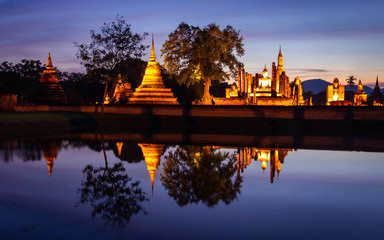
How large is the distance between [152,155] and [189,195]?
718 centimetres

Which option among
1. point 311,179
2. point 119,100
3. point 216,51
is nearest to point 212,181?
point 311,179

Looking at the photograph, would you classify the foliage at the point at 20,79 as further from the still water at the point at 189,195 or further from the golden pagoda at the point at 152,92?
the still water at the point at 189,195

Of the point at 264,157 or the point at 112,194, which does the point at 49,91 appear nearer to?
the point at 264,157

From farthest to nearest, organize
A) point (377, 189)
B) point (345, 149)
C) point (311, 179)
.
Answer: point (345, 149) < point (311, 179) < point (377, 189)

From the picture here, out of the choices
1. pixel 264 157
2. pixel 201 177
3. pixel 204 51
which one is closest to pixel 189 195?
pixel 201 177

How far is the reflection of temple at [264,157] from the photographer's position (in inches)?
552

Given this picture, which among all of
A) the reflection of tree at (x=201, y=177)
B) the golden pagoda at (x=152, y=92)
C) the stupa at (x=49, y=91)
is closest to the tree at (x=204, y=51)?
the golden pagoda at (x=152, y=92)

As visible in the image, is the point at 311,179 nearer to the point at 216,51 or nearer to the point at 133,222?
the point at 133,222

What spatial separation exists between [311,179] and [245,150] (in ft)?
21.4

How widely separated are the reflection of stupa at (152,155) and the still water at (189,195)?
0.04 metres

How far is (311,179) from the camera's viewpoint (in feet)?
41.0

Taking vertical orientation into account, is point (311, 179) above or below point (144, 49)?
below

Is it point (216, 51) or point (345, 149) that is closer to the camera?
point (345, 149)

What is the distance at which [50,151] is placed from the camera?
58.6ft
